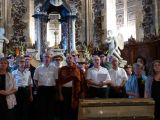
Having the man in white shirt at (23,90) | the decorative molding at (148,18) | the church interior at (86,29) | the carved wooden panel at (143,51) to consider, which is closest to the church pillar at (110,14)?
the church interior at (86,29)

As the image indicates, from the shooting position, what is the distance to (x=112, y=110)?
480 cm

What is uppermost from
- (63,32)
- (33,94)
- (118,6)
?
(118,6)

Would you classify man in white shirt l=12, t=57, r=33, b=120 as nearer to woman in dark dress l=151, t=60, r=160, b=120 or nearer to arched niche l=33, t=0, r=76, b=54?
woman in dark dress l=151, t=60, r=160, b=120

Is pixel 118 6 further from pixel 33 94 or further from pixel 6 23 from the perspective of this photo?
pixel 33 94

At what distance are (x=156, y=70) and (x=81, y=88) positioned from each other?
186 centimetres

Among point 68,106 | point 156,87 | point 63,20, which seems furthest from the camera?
point 63,20

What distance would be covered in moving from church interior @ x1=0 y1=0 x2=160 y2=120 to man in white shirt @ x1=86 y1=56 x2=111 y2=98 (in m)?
4.99

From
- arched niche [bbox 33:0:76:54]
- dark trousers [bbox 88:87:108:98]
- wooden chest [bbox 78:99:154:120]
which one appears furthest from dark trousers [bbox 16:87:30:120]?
arched niche [bbox 33:0:76:54]

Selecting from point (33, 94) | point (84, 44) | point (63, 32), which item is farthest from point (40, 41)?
point (33, 94)

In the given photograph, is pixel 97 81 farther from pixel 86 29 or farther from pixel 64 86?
pixel 86 29

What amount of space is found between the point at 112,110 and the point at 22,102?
3533 millimetres

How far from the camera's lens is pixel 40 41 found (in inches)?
727

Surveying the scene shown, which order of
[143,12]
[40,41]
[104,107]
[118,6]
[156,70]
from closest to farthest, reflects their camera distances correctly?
[104,107] < [156,70] < [40,41] < [143,12] < [118,6]

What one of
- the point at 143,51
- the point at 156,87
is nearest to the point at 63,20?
the point at 143,51
